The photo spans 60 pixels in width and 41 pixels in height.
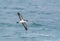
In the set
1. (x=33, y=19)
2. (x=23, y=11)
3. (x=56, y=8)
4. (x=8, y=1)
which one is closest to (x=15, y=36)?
(x=33, y=19)

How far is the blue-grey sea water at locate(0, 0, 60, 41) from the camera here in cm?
3070

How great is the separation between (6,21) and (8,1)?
10.7 meters

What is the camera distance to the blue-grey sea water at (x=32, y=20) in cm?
3070

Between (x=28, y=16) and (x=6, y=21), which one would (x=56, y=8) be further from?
(x=6, y=21)

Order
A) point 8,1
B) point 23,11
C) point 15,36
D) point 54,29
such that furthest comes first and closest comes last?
1. point 8,1
2. point 23,11
3. point 54,29
4. point 15,36

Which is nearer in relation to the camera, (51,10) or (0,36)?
(0,36)

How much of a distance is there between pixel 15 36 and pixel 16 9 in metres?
10.8

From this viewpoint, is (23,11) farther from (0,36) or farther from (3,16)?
(0,36)

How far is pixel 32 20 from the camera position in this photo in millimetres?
36656

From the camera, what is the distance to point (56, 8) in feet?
Result: 141

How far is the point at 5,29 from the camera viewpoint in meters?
32.9

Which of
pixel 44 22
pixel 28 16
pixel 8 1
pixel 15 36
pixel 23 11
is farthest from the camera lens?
pixel 8 1

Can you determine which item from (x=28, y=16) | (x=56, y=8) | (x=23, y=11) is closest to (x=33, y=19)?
(x=28, y=16)

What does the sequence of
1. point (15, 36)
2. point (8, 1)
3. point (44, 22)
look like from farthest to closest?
point (8, 1)
point (44, 22)
point (15, 36)
